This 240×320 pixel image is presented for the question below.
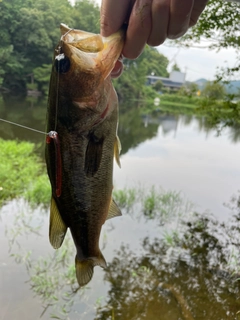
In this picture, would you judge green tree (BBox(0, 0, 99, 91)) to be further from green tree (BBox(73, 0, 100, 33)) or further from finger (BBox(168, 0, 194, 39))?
finger (BBox(168, 0, 194, 39))

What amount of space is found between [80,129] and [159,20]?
0.39 meters

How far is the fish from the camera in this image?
92cm

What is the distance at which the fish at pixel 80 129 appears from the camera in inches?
36.3

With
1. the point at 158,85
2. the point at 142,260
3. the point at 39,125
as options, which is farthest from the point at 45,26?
the point at 158,85

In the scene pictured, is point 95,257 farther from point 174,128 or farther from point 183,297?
point 174,128

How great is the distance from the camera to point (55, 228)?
1008 millimetres

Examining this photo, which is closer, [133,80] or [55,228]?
[55,228]

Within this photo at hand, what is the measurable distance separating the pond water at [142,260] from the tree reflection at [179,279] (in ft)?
0.04

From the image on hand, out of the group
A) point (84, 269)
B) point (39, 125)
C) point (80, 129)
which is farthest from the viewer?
point (39, 125)

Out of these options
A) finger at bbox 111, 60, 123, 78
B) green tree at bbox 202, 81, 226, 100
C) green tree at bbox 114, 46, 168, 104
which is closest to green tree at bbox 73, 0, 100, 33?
green tree at bbox 202, 81, 226, 100

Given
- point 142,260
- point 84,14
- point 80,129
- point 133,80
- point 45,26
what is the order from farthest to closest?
point 133,80 → point 84,14 → point 45,26 → point 142,260 → point 80,129

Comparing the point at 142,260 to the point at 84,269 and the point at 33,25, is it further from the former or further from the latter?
the point at 33,25

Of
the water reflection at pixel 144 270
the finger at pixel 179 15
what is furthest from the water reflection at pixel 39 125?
the finger at pixel 179 15

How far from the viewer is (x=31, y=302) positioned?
10.4 feet
